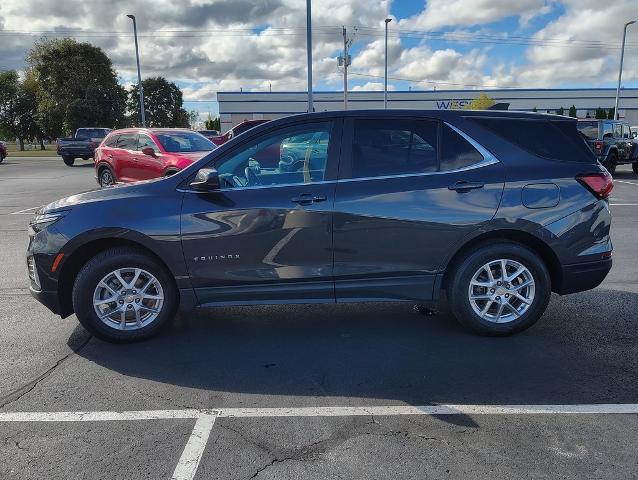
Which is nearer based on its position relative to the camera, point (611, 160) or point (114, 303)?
point (114, 303)

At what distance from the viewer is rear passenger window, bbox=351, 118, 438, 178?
4145 millimetres

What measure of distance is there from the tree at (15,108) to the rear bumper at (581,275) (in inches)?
2922

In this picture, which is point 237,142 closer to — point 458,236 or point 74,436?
point 458,236

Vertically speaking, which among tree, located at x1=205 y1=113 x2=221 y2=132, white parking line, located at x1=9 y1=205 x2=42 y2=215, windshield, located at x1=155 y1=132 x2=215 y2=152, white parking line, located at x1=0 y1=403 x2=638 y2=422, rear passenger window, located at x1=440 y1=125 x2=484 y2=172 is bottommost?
white parking line, located at x1=0 y1=403 x2=638 y2=422

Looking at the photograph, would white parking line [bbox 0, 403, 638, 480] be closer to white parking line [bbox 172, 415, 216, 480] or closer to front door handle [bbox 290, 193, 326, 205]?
white parking line [bbox 172, 415, 216, 480]

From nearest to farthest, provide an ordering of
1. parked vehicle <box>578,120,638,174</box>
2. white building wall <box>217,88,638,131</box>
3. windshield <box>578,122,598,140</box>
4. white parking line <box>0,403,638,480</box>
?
white parking line <box>0,403,638,480</box> < parked vehicle <box>578,120,638,174</box> < windshield <box>578,122,598,140</box> < white building wall <box>217,88,638,131</box>

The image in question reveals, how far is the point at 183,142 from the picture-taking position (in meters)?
11.9

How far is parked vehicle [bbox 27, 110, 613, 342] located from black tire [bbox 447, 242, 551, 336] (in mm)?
11

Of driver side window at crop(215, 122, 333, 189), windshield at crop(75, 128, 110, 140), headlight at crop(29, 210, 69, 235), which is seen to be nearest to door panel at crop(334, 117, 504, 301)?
driver side window at crop(215, 122, 333, 189)

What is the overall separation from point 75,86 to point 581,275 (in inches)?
1934

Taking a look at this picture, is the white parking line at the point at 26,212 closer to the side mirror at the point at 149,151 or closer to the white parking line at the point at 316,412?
the side mirror at the point at 149,151

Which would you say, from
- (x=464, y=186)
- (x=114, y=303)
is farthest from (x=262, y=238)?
(x=464, y=186)

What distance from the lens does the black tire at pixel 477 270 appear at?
4.16 meters

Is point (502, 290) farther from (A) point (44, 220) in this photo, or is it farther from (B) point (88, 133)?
(B) point (88, 133)
